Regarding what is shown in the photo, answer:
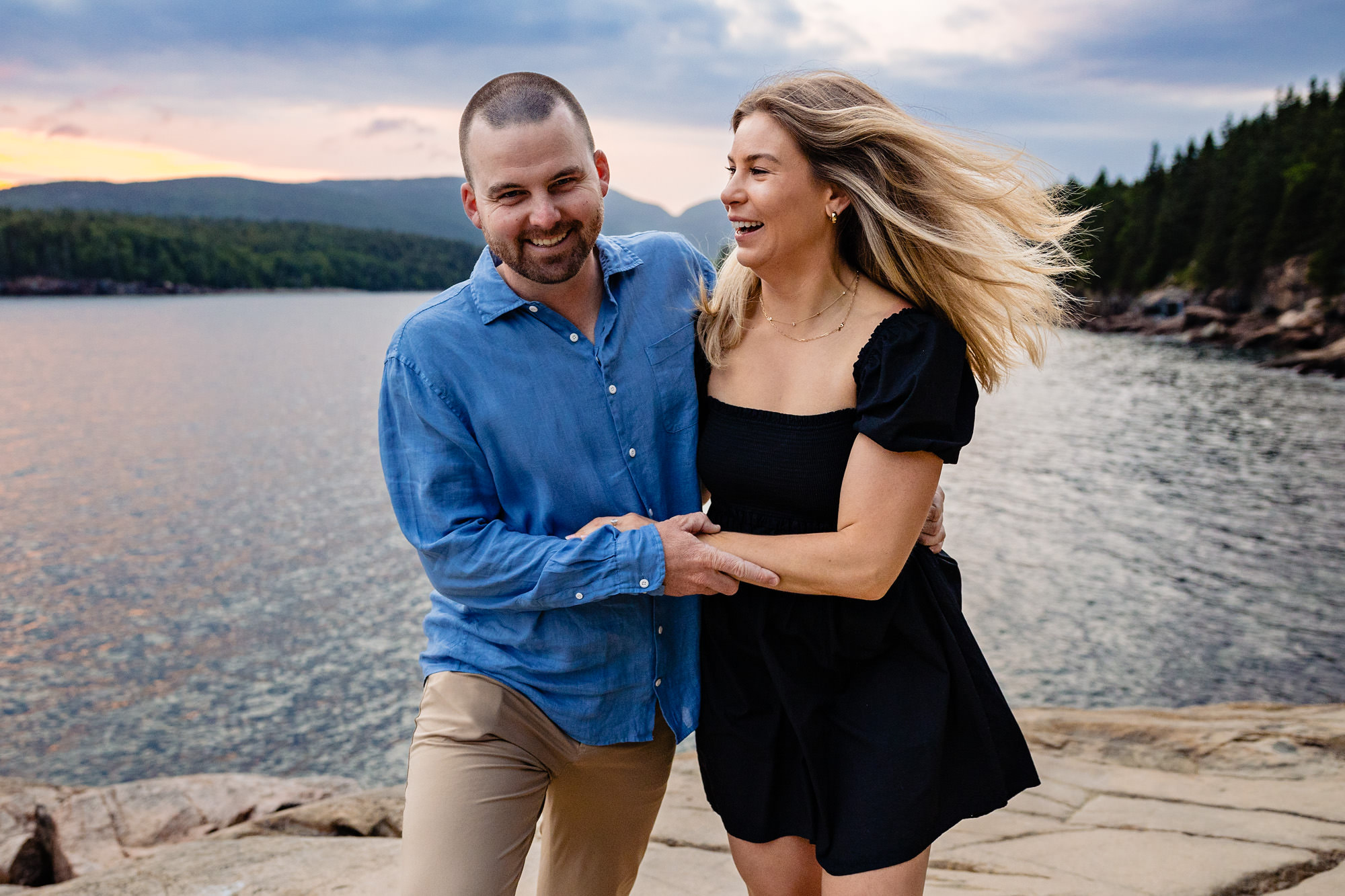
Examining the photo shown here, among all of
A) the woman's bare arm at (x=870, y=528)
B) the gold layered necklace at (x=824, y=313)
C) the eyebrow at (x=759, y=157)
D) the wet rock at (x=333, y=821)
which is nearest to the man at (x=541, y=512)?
the woman's bare arm at (x=870, y=528)

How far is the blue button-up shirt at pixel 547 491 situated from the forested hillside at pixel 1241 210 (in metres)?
47.8

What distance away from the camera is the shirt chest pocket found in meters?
2.97

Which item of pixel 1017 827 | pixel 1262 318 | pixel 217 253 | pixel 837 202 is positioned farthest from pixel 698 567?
pixel 217 253

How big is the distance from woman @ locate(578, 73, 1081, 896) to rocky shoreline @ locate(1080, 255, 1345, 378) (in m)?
35.4

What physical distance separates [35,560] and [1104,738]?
1417cm

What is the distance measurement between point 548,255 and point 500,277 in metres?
0.21

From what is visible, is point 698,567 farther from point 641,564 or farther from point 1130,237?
point 1130,237

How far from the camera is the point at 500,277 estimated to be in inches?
115

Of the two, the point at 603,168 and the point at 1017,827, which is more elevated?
the point at 603,168

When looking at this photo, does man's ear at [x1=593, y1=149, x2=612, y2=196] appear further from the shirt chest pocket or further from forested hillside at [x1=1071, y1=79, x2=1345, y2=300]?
forested hillside at [x1=1071, y1=79, x2=1345, y2=300]

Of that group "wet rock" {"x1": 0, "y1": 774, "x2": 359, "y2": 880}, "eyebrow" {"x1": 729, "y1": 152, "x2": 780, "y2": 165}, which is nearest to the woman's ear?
"eyebrow" {"x1": 729, "y1": 152, "x2": 780, "y2": 165}

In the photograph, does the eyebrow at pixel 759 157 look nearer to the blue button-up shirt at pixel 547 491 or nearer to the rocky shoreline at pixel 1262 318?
the blue button-up shirt at pixel 547 491

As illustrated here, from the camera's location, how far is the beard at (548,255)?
9.16 feet

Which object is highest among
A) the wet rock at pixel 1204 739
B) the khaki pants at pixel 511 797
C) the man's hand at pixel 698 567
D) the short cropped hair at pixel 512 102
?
the short cropped hair at pixel 512 102
